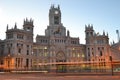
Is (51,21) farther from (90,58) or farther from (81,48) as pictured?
(90,58)

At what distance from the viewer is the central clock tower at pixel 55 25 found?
108625mm

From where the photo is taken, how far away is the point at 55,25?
11106 centimetres

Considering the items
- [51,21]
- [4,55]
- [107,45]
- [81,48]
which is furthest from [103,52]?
[4,55]

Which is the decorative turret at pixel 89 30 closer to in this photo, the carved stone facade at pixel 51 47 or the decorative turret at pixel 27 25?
the carved stone facade at pixel 51 47

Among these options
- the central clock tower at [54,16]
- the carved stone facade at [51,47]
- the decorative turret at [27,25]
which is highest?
the central clock tower at [54,16]

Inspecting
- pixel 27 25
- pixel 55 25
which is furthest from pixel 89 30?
pixel 27 25

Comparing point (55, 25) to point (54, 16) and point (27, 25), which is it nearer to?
point (54, 16)

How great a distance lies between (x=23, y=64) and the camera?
9350cm

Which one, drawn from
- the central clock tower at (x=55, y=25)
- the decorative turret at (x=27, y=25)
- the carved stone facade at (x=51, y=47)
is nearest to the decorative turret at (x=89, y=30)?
the carved stone facade at (x=51, y=47)

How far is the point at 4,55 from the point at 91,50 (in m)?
42.3

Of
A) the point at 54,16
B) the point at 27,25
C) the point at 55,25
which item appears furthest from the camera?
the point at 54,16

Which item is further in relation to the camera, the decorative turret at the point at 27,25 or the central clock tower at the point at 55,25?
the central clock tower at the point at 55,25

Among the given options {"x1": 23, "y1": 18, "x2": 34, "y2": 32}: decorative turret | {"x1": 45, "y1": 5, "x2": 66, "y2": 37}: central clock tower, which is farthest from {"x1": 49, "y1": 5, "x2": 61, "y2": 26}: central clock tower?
{"x1": 23, "y1": 18, "x2": 34, "y2": 32}: decorative turret

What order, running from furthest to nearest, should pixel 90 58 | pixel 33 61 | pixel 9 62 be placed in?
pixel 90 58, pixel 33 61, pixel 9 62
